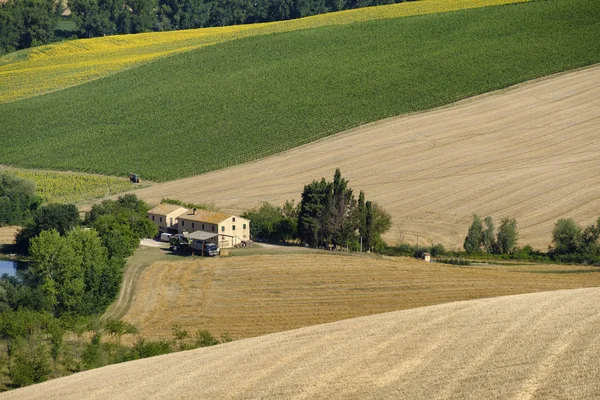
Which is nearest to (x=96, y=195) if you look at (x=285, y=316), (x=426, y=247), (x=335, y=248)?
(x=335, y=248)

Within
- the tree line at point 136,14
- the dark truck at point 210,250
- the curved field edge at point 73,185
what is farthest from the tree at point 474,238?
the tree line at point 136,14

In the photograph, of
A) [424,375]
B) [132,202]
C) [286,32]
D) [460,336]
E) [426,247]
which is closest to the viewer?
[424,375]

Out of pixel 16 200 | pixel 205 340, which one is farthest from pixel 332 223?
pixel 16 200

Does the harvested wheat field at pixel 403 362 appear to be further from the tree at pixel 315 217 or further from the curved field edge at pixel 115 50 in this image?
the curved field edge at pixel 115 50

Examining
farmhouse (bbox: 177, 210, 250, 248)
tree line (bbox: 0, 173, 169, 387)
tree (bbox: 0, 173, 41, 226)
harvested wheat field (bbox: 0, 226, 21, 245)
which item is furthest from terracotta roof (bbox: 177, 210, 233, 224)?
tree (bbox: 0, 173, 41, 226)

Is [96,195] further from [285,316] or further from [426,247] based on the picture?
[285,316]

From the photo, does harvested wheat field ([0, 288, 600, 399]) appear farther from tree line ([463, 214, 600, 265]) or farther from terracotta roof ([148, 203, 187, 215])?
terracotta roof ([148, 203, 187, 215])
